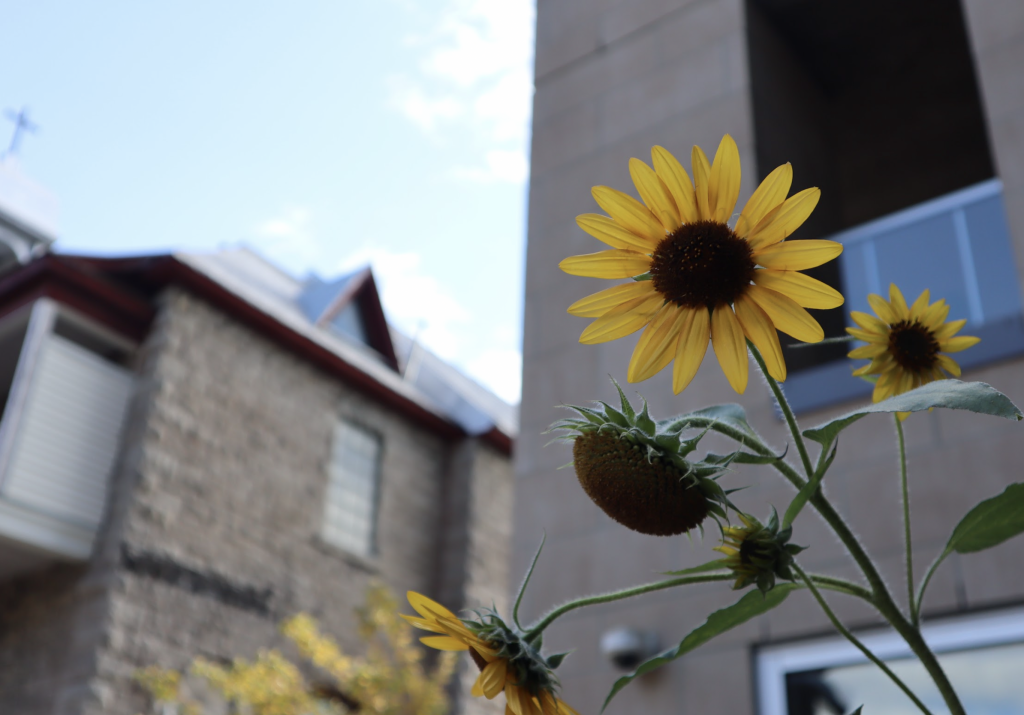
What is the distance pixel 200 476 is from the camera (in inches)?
354

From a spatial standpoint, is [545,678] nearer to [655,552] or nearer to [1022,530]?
[1022,530]

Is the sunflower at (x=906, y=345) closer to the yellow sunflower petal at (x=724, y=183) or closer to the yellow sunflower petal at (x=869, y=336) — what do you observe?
the yellow sunflower petal at (x=869, y=336)

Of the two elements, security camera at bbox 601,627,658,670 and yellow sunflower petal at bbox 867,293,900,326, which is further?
security camera at bbox 601,627,658,670

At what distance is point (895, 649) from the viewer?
3.56m

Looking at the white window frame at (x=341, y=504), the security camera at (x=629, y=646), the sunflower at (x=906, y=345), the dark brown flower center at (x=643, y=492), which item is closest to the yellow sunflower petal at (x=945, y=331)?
the sunflower at (x=906, y=345)

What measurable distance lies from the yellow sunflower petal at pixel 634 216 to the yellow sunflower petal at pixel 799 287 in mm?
94

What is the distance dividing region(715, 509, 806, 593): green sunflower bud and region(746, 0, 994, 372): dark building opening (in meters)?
3.76

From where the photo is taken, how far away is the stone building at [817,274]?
3773mm

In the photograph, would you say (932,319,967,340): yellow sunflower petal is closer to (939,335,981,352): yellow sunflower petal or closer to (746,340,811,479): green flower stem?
(939,335,981,352): yellow sunflower petal

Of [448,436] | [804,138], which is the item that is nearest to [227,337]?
[448,436]

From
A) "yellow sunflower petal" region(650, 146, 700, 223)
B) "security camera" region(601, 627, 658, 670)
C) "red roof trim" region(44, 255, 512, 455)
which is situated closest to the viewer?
"yellow sunflower petal" region(650, 146, 700, 223)

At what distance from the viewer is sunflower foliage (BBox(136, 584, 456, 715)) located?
8.24m

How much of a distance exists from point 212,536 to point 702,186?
28.4ft

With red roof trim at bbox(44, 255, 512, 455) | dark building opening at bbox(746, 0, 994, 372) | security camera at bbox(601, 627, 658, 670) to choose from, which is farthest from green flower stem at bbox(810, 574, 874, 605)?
red roof trim at bbox(44, 255, 512, 455)
